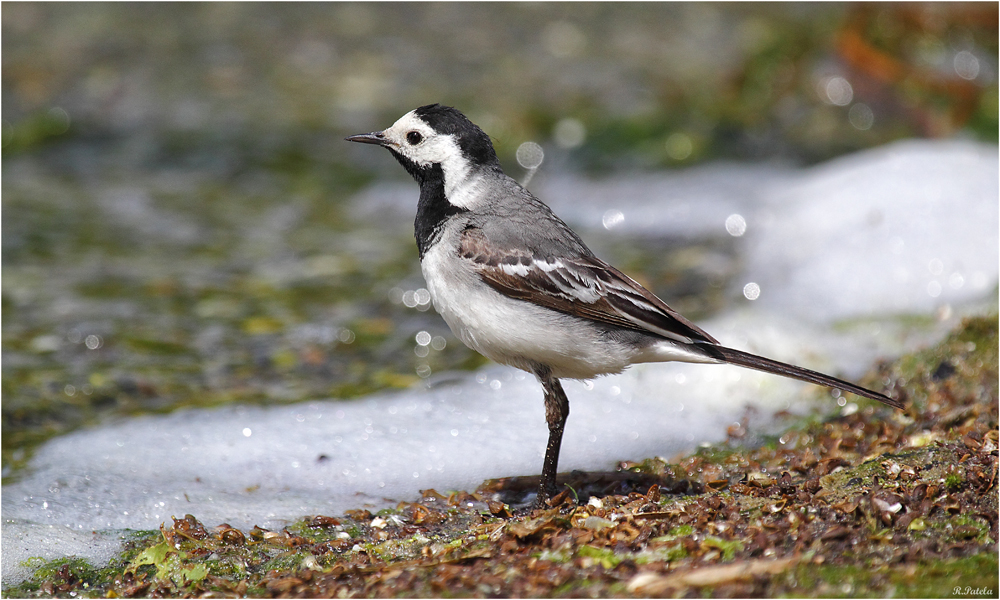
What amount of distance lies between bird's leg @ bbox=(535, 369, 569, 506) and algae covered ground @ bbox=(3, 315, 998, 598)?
0.29ft

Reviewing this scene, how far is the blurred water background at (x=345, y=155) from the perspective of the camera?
6.78 metres

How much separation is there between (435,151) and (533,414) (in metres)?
1.73

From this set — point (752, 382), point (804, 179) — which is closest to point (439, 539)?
point (752, 382)

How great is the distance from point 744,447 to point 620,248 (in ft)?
12.6

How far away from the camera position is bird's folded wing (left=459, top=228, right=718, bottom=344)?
4.45 metres

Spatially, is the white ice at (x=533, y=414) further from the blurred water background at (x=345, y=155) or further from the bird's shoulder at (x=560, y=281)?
the bird's shoulder at (x=560, y=281)

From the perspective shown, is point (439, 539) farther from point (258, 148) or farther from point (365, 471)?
point (258, 148)

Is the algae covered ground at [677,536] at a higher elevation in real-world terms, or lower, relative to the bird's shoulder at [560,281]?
lower

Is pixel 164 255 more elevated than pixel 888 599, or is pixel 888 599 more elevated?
pixel 164 255

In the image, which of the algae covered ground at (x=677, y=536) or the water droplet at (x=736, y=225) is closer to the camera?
the algae covered ground at (x=677, y=536)

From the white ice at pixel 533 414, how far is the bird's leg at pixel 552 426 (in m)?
0.53

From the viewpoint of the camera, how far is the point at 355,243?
901 cm

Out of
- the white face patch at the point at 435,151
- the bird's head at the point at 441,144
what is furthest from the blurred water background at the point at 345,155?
the bird's head at the point at 441,144

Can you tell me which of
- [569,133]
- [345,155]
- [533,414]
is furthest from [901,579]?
[345,155]
